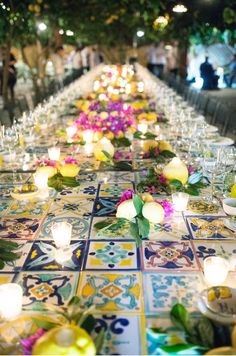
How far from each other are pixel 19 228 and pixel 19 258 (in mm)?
321

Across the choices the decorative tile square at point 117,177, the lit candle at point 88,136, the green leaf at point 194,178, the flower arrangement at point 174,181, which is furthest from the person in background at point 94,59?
the green leaf at point 194,178

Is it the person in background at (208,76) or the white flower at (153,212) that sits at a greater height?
the person in background at (208,76)

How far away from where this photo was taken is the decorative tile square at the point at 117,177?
275 cm

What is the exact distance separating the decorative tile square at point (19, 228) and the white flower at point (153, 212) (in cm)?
60

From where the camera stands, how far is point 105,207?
2287mm

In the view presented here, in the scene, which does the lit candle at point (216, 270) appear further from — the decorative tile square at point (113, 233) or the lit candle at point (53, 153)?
the lit candle at point (53, 153)

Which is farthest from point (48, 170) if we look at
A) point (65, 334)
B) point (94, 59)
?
point (94, 59)

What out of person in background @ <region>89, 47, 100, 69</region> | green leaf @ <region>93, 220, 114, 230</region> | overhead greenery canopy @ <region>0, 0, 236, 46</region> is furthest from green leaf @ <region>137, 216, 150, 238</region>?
person in background @ <region>89, 47, 100, 69</region>

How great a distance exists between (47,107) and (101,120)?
62.5 inches

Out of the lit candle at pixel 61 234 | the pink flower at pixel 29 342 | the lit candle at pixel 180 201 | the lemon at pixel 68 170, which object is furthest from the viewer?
the lemon at pixel 68 170

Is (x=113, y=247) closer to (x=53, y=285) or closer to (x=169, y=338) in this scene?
(x=53, y=285)

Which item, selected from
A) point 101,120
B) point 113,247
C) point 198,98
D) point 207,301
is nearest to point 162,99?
point 198,98

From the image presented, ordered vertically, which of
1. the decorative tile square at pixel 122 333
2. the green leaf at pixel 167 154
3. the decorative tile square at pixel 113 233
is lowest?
the decorative tile square at pixel 122 333

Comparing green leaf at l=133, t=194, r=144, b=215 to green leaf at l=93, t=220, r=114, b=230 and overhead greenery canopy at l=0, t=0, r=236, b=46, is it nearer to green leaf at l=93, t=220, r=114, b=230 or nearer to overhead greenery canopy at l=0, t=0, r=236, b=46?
green leaf at l=93, t=220, r=114, b=230
